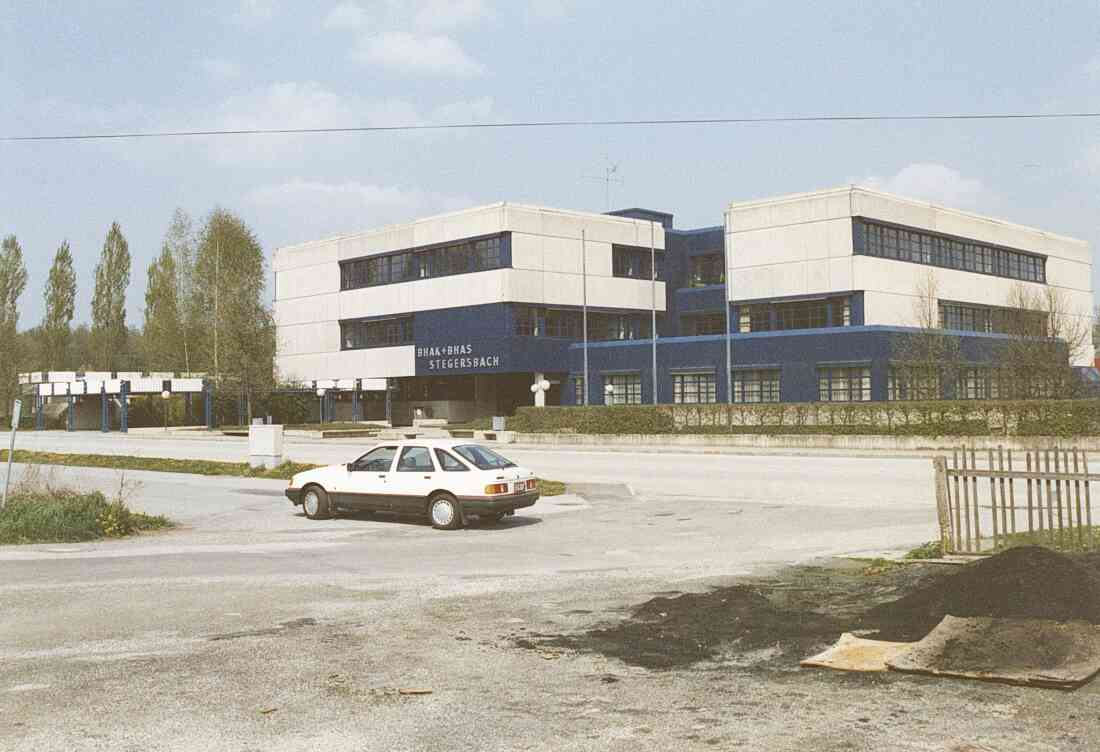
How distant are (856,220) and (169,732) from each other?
58990mm

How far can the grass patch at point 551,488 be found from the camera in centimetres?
2486

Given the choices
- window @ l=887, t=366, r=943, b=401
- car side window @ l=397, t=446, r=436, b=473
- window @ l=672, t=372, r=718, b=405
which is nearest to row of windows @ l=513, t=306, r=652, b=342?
window @ l=672, t=372, r=718, b=405

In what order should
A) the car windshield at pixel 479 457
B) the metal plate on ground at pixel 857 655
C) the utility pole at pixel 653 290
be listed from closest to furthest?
the metal plate on ground at pixel 857 655
the car windshield at pixel 479 457
the utility pole at pixel 653 290

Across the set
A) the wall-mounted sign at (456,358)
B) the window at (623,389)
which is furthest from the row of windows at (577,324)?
the window at (623,389)

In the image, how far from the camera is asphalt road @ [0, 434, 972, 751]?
6.54 metres

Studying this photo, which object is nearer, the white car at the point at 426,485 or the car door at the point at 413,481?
the white car at the point at 426,485

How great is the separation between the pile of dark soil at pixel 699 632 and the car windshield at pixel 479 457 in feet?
27.4

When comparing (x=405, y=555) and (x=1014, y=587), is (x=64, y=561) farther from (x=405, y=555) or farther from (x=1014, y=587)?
(x=1014, y=587)

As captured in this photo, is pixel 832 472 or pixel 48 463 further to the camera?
pixel 48 463

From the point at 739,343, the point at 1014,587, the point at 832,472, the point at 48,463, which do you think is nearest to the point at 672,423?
the point at 739,343

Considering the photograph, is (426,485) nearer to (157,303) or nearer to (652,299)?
(652,299)

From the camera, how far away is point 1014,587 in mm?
9102

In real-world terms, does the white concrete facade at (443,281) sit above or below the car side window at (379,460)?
above

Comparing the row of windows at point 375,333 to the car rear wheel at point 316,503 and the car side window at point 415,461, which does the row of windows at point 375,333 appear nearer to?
the car rear wheel at point 316,503
